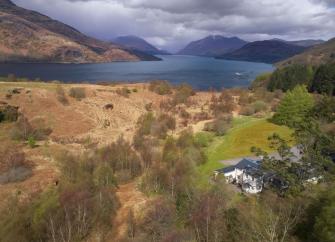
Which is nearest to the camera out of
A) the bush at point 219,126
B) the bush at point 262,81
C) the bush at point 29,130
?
Answer: the bush at point 29,130

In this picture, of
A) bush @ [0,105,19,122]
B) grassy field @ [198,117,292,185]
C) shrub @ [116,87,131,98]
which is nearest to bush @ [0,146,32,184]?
bush @ [0,105,19,122]

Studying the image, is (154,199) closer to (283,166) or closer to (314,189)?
(283,166)

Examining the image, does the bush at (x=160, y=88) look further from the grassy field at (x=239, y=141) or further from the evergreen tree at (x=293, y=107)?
the evergreen tree at (x=293, y=107)

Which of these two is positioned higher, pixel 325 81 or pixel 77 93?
pixel 325 81

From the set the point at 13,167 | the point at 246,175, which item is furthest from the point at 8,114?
the point at 246,175

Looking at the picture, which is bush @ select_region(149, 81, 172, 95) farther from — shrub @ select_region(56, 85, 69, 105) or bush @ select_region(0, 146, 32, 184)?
bush @ select_region(0, 146, 32, 184)

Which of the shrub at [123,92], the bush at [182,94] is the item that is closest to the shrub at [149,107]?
the shrub at [123,92]

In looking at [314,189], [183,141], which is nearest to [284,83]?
[183,141]

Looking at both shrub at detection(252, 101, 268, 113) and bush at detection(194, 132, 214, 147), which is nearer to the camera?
bush at detection(194, 132, 214, 147)

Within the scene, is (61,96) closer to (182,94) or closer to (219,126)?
(182,94)
